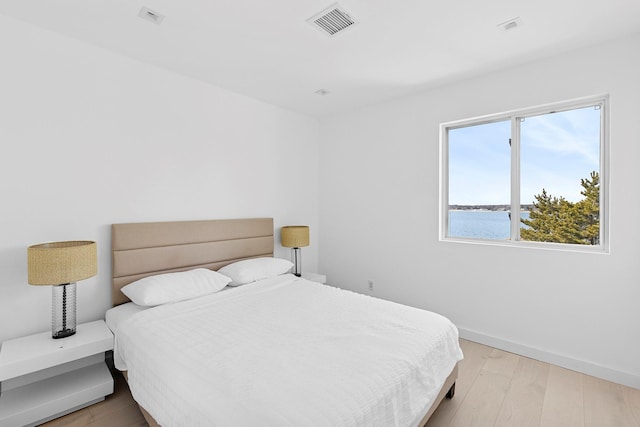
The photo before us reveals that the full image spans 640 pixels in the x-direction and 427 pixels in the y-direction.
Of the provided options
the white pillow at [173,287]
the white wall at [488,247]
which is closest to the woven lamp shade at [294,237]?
the white wall at [488,247]

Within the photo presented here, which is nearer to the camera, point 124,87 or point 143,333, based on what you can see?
point 143,333

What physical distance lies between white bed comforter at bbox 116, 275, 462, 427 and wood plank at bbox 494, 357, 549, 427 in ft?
1.57

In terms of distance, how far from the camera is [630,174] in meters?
2.17

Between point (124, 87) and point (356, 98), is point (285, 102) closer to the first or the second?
point (356, 98)

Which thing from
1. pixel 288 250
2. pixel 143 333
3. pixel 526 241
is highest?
pixel 526 241

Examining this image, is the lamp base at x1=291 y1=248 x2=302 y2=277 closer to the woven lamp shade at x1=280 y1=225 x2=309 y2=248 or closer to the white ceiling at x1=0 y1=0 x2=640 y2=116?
the woven lamp shade at x1=280 y1=225 x2=309 y2=248

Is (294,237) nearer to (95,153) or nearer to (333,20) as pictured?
(95,153)

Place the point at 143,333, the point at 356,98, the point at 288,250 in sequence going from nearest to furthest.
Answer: the point at 143,333, the point at 356,98, the point at 288,250

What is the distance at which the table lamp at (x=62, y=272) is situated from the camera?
1816 mm

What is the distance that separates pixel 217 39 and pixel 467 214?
111 inches

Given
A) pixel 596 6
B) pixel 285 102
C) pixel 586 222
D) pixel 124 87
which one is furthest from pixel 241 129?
pixel 586 222

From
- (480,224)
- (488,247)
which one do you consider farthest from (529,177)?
(488,247)

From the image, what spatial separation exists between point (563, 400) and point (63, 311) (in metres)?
3.43

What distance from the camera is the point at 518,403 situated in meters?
1.98
